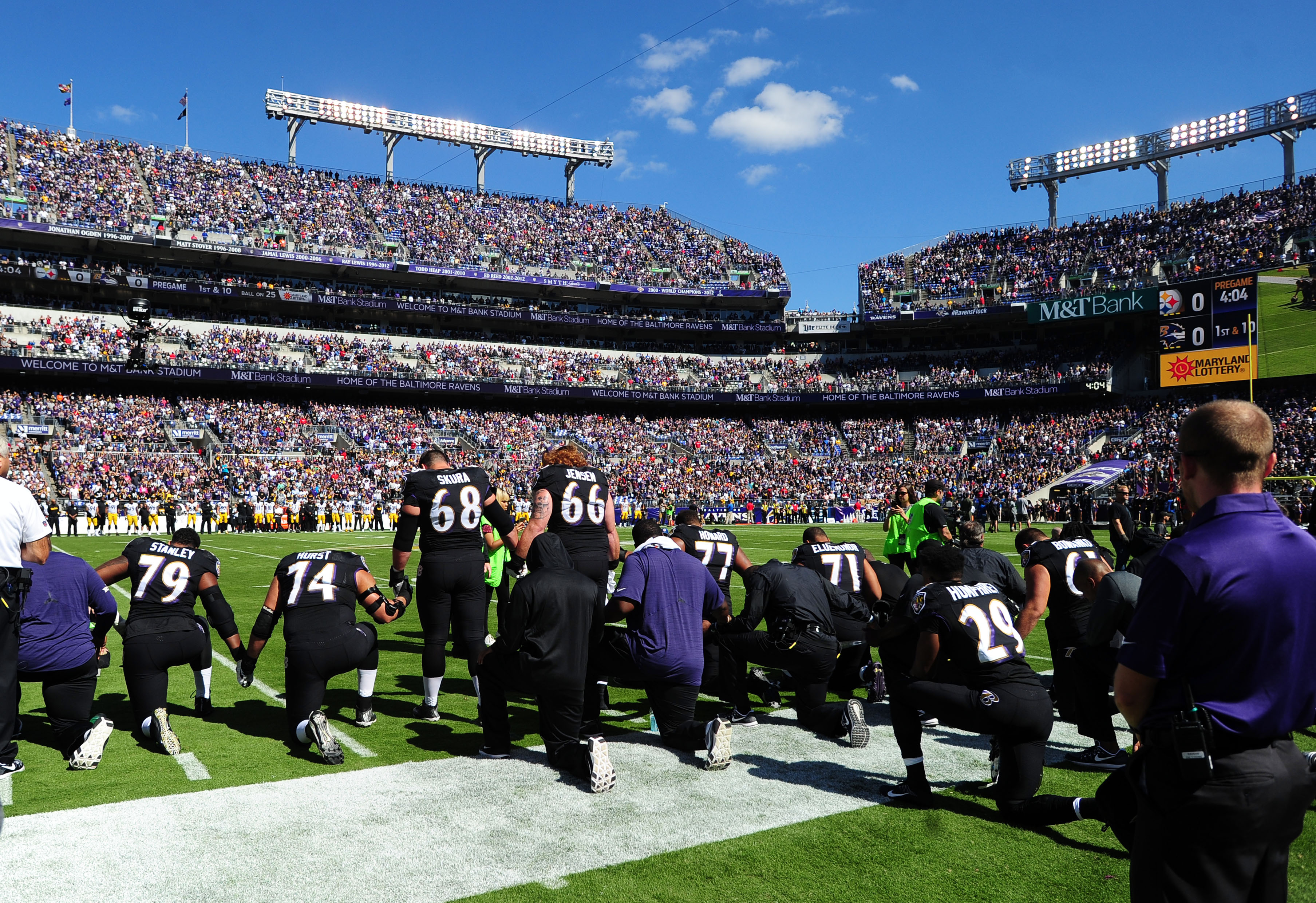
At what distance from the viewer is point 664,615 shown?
617cm

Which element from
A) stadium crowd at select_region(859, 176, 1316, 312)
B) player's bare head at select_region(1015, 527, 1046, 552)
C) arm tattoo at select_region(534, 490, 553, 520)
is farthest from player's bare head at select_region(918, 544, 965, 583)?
stadium crowd at select_region(859, 176, 1316, 312)

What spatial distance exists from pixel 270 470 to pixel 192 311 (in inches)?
660

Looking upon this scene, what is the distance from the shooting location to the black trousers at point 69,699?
6238mm

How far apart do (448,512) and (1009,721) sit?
14.9 ft

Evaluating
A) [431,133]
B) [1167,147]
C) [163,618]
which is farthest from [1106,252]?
[163,618]

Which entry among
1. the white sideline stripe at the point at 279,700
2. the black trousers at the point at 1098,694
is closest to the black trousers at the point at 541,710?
the white sideline stripe at the point at 279,700

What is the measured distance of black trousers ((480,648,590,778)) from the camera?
5812mm

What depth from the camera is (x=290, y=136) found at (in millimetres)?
64750

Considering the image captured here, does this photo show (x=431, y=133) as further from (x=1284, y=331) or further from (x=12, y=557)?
(x=12, y=557)

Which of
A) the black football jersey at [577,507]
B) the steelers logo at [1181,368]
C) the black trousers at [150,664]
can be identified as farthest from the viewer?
the steelers logo at [1181,368]

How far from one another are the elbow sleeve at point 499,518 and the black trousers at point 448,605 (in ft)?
Answer: 1.24

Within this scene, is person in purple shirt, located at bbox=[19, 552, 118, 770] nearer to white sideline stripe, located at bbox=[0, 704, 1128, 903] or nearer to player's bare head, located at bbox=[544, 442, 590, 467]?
white sideline stripe, located at bbox=[0, 704, 1128, 903]

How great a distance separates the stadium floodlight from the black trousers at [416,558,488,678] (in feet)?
211

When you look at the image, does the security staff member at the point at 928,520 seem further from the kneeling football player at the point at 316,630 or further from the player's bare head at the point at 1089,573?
the kneeling football player at the point at 316,630
